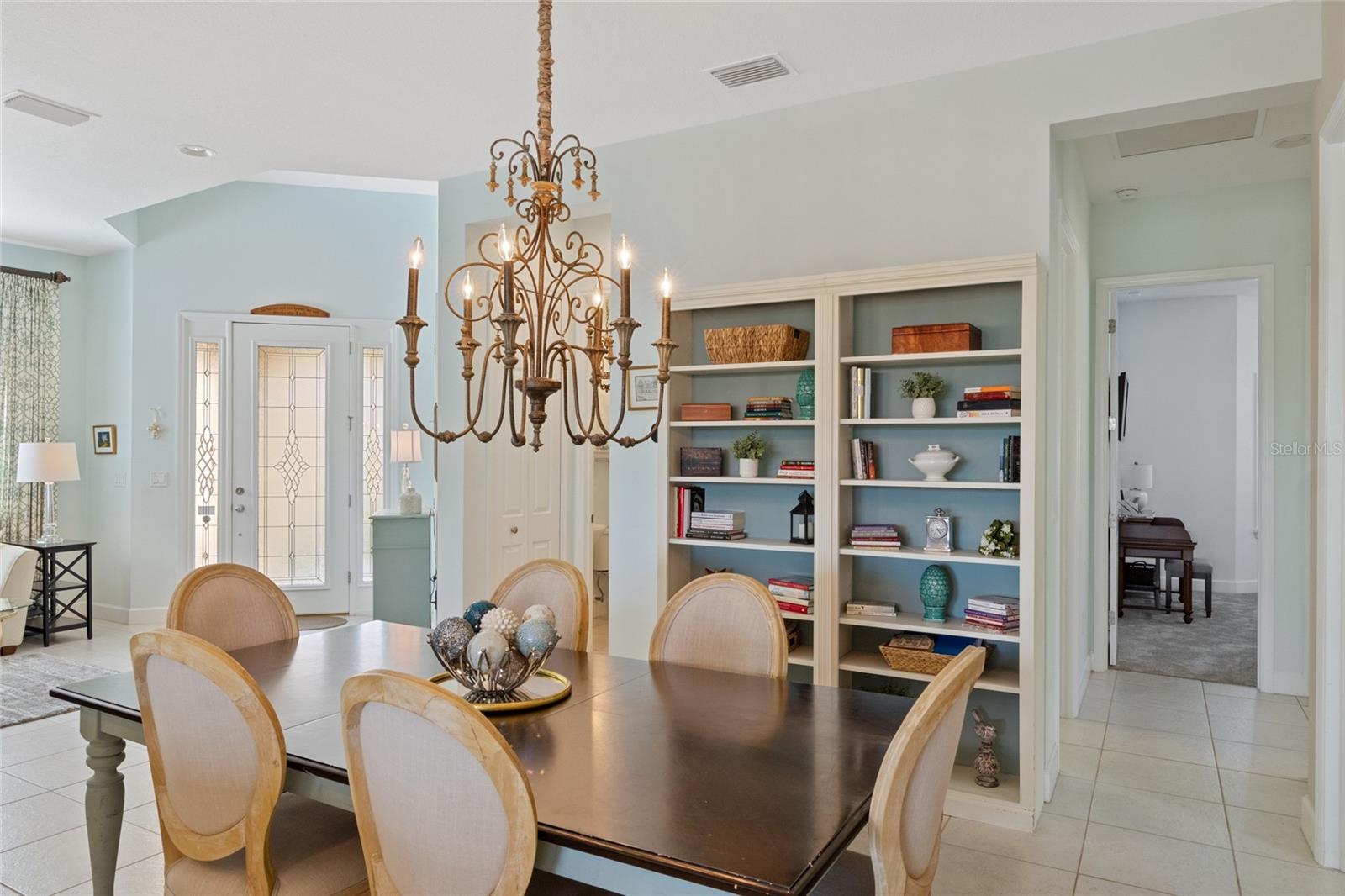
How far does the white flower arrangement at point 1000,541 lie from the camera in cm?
311

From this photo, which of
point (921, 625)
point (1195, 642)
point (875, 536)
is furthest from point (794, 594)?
point (1195, 642)

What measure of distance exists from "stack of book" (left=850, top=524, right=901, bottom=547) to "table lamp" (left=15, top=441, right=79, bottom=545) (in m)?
5.77

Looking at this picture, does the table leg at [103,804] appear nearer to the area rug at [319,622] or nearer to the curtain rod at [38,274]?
the area rug at [319,622]

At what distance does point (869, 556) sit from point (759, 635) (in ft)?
3.69

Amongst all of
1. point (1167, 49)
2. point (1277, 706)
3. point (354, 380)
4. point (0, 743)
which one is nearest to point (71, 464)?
point (354, 380)

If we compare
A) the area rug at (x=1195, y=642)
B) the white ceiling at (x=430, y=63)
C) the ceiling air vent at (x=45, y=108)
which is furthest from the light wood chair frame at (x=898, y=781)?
the area rug at (x=1195, y=642)

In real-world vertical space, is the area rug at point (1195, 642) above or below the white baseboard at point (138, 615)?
below

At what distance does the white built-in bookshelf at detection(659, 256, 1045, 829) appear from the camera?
9.97 feet

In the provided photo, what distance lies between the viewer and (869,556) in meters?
3.53

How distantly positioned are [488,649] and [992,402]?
2.05 metres

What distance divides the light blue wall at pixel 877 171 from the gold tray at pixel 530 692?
1.84 metres

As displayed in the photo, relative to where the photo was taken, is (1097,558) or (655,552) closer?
(655,552)

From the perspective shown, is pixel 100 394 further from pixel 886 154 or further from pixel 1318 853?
pixel 1318 853

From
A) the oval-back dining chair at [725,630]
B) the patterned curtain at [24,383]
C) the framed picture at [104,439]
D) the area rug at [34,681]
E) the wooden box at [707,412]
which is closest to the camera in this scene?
the oval-back dining chair at [725,630]
